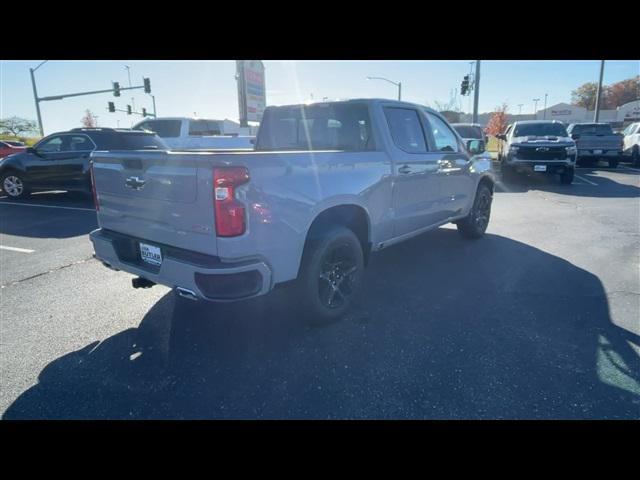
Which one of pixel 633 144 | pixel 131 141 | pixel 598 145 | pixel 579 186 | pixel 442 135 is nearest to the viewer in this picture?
pixel 442 135

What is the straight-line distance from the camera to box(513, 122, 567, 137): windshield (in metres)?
13.1

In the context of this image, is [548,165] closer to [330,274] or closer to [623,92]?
[330,274]

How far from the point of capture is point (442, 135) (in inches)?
207

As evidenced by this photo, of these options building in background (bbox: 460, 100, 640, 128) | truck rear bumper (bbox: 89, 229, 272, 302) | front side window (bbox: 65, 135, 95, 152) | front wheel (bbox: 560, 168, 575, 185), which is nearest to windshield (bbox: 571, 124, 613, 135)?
front wheel (bbox: 560, 168, 575, 185)

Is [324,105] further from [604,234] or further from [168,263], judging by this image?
[604,234]

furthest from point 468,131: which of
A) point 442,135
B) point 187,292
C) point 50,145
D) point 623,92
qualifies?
point 623,92

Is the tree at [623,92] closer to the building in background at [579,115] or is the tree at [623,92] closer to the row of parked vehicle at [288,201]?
the building in background at [579,115]

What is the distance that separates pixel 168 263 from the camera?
9.19ft

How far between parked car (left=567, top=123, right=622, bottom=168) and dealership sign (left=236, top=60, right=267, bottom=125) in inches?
612

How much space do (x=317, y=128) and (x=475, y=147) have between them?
9.36 feet

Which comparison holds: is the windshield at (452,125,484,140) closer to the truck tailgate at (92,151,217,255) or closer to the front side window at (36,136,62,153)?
the front side window at (36,136,62,153)

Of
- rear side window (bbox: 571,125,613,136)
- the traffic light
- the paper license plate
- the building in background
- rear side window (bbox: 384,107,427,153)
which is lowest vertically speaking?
the paper license plate
